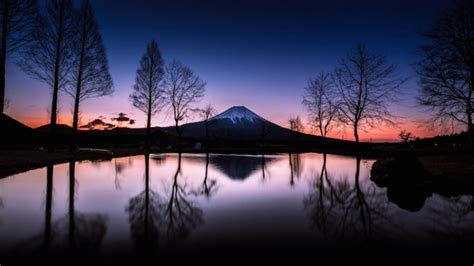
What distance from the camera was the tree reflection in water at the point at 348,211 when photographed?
434 cm

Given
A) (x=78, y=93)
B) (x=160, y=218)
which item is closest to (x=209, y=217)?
(x=160, y=218)

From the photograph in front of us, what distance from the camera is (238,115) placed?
172m

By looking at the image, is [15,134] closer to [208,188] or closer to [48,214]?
[208,188]

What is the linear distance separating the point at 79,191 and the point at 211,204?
347cm

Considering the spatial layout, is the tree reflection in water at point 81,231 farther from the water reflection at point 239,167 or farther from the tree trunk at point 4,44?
the tree trunk at point 4,44

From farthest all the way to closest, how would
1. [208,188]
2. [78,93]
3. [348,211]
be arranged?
[78,93] < [208,188] < [348,211]

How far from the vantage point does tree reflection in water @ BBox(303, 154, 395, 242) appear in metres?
4.34

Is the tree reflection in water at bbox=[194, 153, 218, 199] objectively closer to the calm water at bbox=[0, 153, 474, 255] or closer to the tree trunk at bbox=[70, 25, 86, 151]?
the calm water at bbox=[0, 153, 474, 255]

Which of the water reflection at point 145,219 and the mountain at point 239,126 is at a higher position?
the mountain at point 239,126

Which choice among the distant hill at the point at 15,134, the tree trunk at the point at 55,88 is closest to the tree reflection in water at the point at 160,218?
the tree trunk at the point at 55,88

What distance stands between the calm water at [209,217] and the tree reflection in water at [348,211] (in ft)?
0.05

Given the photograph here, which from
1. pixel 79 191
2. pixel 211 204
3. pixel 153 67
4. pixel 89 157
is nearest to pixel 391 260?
pixel 211 204

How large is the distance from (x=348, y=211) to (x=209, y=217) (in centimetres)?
266

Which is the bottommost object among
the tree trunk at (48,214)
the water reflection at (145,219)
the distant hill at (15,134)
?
the water reflection at (145,219)
